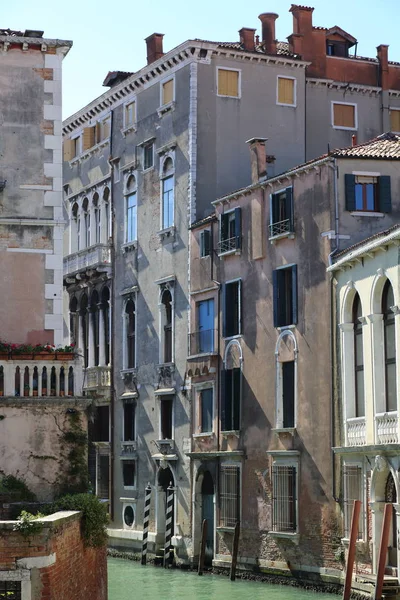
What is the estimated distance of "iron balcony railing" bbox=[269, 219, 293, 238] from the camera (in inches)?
1176

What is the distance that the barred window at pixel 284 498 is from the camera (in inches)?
1150

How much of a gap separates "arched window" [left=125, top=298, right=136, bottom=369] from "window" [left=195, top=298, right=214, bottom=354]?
460 cm

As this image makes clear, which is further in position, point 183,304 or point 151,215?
point 151,215

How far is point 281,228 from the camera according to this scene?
3028cm

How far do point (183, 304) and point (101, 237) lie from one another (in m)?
6.36

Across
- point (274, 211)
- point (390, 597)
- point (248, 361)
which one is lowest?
point (390, 597)

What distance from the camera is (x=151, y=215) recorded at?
124 feet

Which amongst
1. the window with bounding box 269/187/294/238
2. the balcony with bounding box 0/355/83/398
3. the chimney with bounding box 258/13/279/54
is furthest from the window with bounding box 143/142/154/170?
the balcony with bounding box 0/355/83/398

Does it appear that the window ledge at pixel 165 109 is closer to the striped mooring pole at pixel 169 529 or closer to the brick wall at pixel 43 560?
the striped mooring pole at pixel 169 529

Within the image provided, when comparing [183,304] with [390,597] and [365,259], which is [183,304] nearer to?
[365,259]

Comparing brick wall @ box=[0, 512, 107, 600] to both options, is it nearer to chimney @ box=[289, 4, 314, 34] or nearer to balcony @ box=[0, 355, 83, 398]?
balcony @ box=[0, 355, 83, 398]

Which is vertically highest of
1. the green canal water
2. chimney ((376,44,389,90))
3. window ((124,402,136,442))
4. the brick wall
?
chimney ((376,44,389,90))

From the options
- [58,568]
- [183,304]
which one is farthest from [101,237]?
[58,568]

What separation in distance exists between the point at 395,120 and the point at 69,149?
36.9 feet
